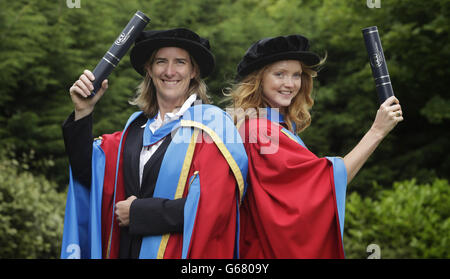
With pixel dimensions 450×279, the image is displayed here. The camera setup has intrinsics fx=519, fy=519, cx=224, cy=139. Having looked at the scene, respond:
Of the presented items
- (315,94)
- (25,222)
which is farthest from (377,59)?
(25,222)

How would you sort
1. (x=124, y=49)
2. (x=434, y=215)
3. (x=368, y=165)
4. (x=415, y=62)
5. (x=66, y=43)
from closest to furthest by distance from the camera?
(x=124, y=49) → (x=434, y=215) → (x=66, y=43) → (x=415, y=62) → (x=368, y=165)

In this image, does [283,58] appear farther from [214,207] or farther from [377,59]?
[214,207]

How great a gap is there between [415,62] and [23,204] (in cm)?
740

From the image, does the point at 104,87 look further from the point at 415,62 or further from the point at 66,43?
the point at 415,62

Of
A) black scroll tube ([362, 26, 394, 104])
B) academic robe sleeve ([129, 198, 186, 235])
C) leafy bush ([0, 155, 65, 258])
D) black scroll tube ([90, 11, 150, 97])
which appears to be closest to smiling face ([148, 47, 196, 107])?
black scroll tube ([90, 11, 150, 97])

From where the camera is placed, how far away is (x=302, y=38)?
3234mm

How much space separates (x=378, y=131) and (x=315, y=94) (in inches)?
134

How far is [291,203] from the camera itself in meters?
2.93

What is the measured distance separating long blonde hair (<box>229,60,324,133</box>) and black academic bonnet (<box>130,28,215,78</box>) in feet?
0.85

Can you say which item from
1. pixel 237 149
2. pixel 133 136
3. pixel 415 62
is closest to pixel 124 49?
pixel 133 136

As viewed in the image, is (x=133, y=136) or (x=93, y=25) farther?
(x=93, y=25)

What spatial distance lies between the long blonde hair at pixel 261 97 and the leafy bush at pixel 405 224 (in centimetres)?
334

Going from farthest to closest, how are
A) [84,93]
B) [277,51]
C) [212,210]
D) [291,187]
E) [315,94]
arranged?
1. [315,94]
2. [277,51]
3. [291,187]
4. [84,93]
5. [212,210]

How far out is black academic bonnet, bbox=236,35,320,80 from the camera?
3.18 m
